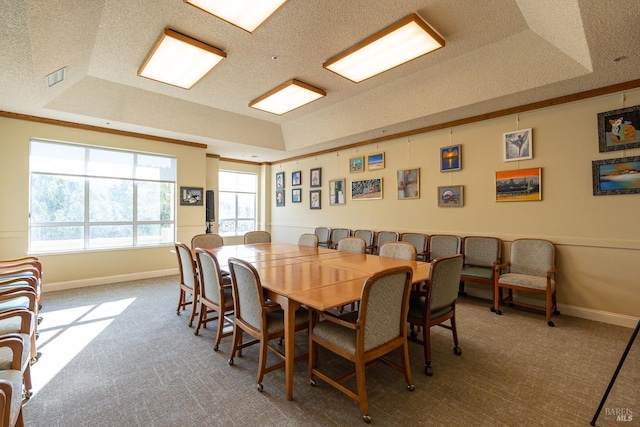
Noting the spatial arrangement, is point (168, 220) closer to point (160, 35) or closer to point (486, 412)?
point (160, 35)

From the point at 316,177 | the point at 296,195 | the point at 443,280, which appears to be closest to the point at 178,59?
the point at 443,280

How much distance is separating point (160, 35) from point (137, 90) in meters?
1.98

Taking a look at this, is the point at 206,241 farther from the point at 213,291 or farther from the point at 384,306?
the point at 384,306

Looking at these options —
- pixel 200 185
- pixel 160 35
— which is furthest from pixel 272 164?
pixel 160 35

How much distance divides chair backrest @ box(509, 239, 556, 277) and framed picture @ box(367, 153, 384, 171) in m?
2.70

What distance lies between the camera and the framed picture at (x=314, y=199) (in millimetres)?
7102

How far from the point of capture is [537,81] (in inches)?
132

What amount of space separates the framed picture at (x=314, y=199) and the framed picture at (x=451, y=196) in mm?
2993

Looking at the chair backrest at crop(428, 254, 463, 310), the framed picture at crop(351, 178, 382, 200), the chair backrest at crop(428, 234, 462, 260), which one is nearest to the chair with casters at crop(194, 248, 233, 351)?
the chair backrest at crop(428, 254, 463, 310)

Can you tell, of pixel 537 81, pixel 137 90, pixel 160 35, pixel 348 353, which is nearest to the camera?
pixel 348 353

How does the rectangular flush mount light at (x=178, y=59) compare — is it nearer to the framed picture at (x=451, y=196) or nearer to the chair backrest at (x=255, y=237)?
the chair backrest at (x=255, y=237)

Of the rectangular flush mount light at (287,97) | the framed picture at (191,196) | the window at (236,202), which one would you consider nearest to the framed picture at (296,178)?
the window at (236,202)

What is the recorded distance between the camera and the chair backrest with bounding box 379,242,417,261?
3.40 m

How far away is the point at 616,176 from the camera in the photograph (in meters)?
3.40
